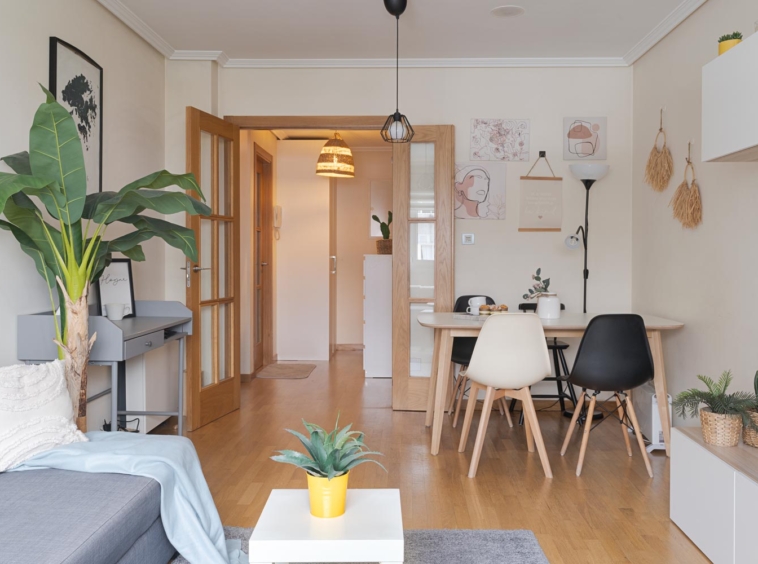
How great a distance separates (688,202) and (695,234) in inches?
7.8

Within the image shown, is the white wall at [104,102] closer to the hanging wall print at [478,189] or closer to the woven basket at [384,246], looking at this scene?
the hanging wall print at [478,189]

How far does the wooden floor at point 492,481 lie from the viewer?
8.52 ft

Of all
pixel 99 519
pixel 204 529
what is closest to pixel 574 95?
pixel 204 529

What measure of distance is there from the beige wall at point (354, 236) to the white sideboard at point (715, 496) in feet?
18.4

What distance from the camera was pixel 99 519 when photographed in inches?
70.5

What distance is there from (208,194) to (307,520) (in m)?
3.17

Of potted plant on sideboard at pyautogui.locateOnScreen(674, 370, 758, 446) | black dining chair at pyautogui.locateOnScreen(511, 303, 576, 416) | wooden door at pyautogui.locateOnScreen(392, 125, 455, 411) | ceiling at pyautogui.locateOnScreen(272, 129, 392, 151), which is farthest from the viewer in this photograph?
ceiling at pyautogui.locateOnScreen(272, 129, 392, 151)

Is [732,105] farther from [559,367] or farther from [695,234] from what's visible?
[559,367]

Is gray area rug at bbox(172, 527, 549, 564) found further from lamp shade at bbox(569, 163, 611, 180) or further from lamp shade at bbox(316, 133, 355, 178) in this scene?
lamp shade at bbox(316, 133, 355, 178)

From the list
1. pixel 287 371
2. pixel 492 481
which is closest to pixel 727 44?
pixel 492 481

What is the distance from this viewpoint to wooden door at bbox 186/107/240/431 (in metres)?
4.31

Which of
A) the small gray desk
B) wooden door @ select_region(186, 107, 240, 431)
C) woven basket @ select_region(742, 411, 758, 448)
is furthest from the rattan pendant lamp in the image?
woven basket @ select_region(742, 411, 758, 448)

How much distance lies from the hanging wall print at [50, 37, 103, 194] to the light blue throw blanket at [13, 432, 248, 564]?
5.55 ft

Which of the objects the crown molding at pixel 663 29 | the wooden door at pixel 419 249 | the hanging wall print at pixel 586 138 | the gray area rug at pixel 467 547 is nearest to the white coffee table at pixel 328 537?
the gray area rug at pixel 467 547
